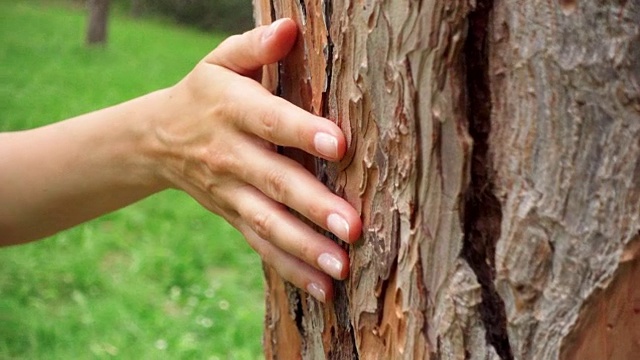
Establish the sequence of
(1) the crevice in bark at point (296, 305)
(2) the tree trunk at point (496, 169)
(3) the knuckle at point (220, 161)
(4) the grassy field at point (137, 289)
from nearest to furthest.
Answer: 1. (2) the tree trunk at point (496, 169)
2. (3) the knuckle at point (220, 161)
3. (1) the crevice in bark at point (296, 305)
4. (4) the grassy field at point (137, 289)

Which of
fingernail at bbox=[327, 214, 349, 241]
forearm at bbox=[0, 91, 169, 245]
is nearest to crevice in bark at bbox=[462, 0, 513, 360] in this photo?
fingernail at bbox=[327, 214, 349, 241]

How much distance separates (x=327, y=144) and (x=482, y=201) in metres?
0.20

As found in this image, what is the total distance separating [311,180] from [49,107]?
17.0ft

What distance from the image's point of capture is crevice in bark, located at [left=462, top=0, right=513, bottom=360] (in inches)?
28.6

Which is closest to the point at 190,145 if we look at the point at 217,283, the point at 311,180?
the point at 311,180

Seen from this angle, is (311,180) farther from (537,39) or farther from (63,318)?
(63,318)

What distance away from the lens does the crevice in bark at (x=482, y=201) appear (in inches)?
28.6

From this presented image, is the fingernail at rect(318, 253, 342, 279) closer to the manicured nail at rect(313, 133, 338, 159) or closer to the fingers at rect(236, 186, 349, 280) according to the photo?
the fingers at rect(236, 186, 349, 280)

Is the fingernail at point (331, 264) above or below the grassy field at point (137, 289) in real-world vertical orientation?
above

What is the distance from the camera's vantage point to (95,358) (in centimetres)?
270

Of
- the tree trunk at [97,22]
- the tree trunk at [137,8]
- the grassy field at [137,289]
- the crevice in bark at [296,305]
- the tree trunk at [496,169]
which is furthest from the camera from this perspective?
the tree trunk at [137,8]

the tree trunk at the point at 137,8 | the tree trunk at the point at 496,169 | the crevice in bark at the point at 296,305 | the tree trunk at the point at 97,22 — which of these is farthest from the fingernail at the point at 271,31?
the tree trunk at the point at 137,8

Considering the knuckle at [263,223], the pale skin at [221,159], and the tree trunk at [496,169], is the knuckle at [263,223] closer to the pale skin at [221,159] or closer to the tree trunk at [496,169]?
the pale skin at [221,159]

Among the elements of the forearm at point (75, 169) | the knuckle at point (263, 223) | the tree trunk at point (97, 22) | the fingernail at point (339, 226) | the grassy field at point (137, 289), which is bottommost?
the tree trunk at point (97, 22)
